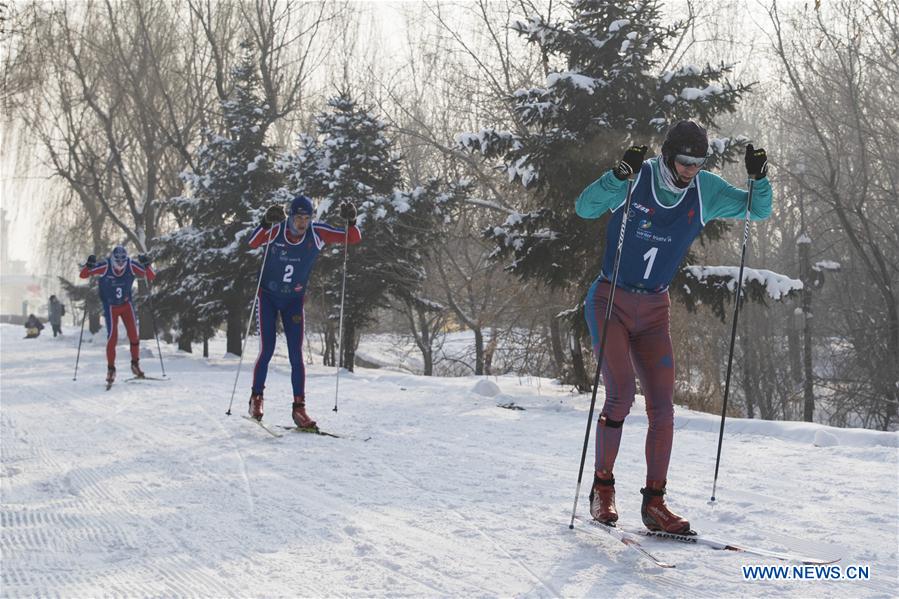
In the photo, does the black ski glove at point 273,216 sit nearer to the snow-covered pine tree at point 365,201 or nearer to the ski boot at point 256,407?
the ski boot at point 256,407

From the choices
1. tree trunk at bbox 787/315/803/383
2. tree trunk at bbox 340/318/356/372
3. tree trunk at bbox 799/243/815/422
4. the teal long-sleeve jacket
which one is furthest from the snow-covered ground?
tree trunk at bbox 787/315/803/383

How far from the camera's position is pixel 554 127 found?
11336 millimetres

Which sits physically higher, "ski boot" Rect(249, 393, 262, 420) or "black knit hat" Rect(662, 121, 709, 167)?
"black knit hat" Rect(662, 121, 709, 167)

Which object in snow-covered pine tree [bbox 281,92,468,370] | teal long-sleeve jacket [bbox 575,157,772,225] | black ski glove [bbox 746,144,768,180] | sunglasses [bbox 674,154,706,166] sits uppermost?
snow-covered pine tree [bbox 281,92,468,370]

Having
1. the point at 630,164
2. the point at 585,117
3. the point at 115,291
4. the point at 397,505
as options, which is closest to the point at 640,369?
the point at 630,164

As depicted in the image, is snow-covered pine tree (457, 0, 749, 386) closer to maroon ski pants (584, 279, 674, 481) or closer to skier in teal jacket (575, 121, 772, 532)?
skier in teal jacket (575, 121, 772, 532)

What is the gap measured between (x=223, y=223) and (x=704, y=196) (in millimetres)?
17290

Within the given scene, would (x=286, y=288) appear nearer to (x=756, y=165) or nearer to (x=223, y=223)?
(x=756, y=165)

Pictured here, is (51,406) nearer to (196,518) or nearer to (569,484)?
(196,518)

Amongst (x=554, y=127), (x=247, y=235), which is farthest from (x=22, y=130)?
(x=554, y=127)

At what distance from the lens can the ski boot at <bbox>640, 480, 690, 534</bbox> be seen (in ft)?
13.5

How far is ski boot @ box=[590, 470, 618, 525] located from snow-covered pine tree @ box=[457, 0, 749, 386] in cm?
666

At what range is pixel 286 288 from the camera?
8172 mm

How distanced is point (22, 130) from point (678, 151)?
28.6 m
